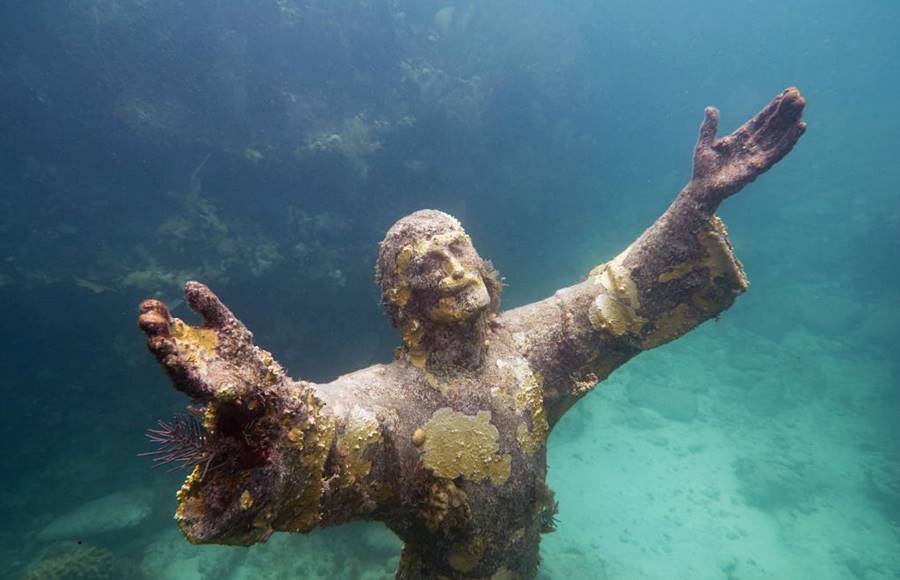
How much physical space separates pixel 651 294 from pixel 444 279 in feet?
5.78

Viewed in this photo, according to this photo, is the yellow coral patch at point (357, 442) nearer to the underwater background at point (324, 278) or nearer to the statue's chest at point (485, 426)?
the statue's chest at point (485, 426)

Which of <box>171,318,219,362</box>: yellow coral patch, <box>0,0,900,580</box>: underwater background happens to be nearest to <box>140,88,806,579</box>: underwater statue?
<box>171,318,219,362</box>: yellow coral patch

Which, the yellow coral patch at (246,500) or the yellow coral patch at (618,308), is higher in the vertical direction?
the yellow coral patch at (618,308)

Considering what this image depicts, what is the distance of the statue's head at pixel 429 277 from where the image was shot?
2.90 m

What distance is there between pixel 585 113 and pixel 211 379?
24240mm

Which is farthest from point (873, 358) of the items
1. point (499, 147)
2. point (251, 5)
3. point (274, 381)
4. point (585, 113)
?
point (251, 5)

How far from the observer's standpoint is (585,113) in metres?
22.6

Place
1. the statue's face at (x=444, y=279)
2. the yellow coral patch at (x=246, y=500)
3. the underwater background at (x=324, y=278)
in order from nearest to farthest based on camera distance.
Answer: the yellow coral patch at (x=246, y=500) < the statue's face at (x=444, y=279) < the underwater background at (x=324, y=278)

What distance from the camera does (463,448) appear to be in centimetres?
282

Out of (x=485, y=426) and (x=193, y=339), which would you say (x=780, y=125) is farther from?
(x=193, y=339)

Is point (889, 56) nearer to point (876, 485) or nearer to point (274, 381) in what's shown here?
point (876, 485)

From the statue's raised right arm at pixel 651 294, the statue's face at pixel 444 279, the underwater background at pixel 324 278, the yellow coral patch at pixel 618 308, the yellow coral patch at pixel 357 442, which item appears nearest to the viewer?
the yellow coral patch at pixel 357 442

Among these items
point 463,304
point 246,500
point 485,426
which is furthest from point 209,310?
point 485,426

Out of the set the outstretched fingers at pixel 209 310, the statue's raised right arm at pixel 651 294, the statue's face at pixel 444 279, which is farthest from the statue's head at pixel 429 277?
the outstretched fingers at pixel 209 310
